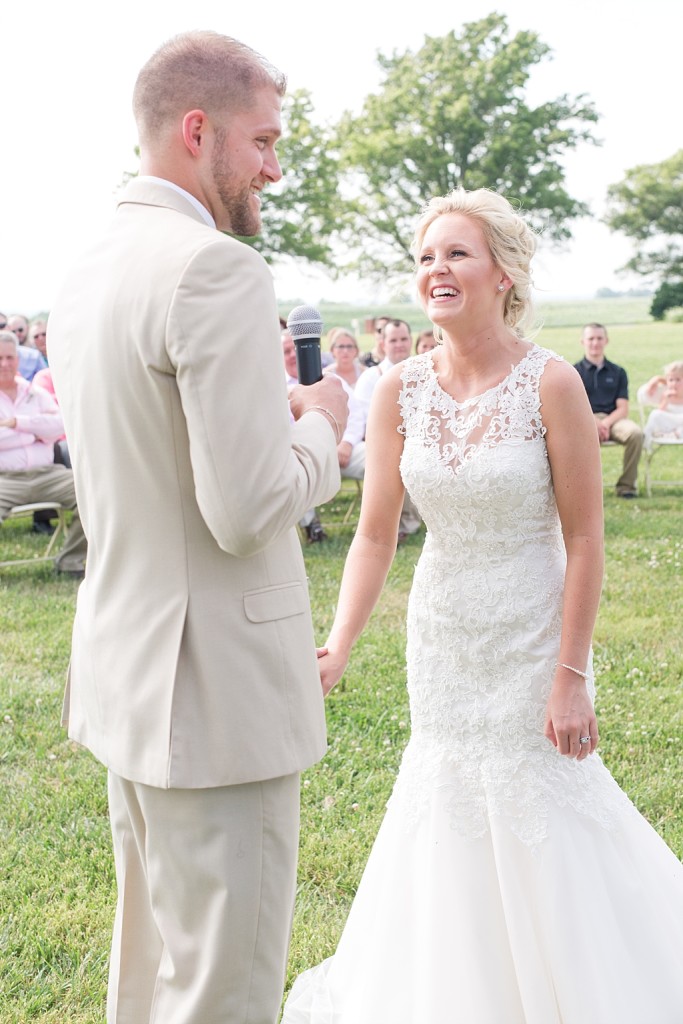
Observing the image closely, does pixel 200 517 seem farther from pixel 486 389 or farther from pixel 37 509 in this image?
pixel 37 509

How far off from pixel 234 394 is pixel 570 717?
1.56 m

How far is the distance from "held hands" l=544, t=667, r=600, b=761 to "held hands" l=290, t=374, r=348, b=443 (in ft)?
3.63

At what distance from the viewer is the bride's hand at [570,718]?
285cm

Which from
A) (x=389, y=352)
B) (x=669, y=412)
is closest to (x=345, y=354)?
(x=389, y=352)

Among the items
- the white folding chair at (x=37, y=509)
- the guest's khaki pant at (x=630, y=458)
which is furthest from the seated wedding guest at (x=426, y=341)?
the white folding chair at (x=37, y=509)

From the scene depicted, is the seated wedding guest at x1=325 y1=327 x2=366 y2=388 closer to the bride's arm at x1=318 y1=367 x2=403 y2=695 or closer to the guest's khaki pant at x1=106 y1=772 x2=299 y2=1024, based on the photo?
the bride's arm at x1=318 y1=367 x2=403 y2=695

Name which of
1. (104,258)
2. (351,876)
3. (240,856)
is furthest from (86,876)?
(104,258)

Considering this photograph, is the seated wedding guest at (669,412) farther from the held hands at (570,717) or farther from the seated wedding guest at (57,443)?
the held hands at (570,717)

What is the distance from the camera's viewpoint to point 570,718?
9.36 feet

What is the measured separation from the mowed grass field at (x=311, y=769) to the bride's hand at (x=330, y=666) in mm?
1147

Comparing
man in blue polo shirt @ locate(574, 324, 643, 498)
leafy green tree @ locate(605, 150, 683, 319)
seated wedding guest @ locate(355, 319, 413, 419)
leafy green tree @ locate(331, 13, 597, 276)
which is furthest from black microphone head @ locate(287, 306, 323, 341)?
leafy green tree @ locate(605, 150, 683, 319)

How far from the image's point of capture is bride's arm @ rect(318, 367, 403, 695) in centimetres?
321

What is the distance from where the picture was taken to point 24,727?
5.54m

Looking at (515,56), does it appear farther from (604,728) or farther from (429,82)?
(604,728)
